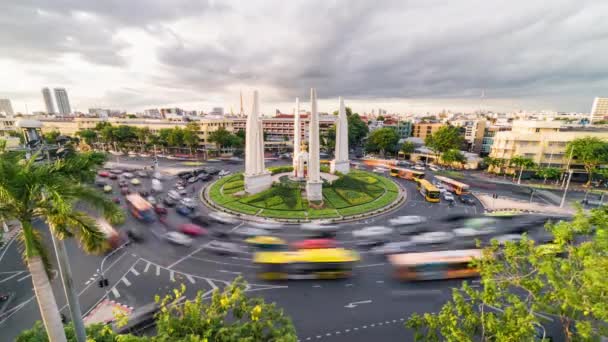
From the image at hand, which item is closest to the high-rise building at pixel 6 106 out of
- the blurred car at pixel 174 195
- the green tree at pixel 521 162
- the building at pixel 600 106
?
the blurred car at pixel 174 195

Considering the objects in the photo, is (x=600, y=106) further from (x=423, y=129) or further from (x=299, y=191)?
(x=299, y=191)

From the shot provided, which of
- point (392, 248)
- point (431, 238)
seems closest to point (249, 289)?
point (392, 248)

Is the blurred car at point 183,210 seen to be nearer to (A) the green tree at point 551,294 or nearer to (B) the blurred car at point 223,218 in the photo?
(B) the blurred car at point 223,218

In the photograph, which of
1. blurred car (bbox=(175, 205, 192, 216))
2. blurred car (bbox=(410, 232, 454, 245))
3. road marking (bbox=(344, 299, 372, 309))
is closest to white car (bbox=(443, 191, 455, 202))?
blurred car (bbox=(410, 232, 454, 245))

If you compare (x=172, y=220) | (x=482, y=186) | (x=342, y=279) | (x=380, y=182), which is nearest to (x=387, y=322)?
(x=342, y=279)

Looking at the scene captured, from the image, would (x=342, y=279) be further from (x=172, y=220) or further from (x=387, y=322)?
(x=172, y=220)

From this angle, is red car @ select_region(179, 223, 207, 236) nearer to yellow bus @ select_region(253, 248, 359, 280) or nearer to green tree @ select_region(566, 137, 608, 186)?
yellow bus @ select_region(253, 248, 359, 280)
